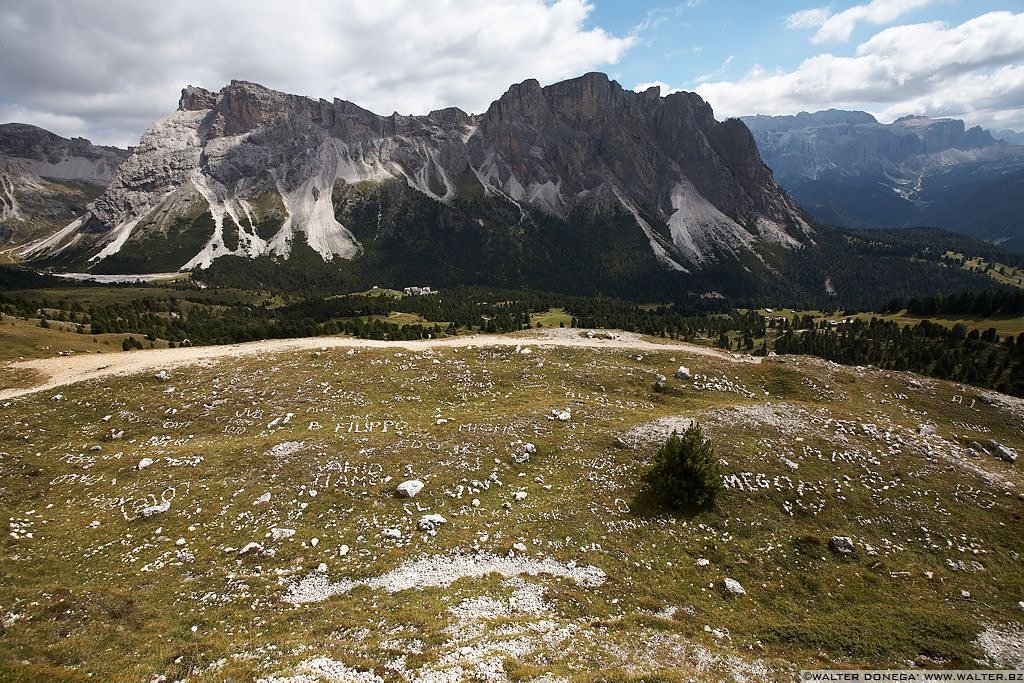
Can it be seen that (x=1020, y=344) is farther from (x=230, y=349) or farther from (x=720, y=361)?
(x=230, y=349)

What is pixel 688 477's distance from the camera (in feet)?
85.1

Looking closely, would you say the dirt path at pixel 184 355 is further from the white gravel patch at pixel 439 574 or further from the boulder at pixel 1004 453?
the white gravel patch at pixel 439 574

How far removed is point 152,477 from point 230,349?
2802cm

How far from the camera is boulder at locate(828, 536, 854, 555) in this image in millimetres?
22953

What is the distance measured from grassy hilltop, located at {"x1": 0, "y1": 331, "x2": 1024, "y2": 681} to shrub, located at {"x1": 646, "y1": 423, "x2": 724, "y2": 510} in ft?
3.06

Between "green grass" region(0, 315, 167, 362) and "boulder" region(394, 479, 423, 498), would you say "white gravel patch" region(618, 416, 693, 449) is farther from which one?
"green grass" region(0, 315, 167, 362)

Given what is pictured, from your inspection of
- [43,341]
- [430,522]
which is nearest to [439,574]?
[430,522]

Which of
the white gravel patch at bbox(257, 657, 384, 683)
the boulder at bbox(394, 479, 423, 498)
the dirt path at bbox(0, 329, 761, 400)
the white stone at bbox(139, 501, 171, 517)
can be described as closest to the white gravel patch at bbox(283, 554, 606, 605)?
the white gravel patch at bbox(257, 657, 384, 683)

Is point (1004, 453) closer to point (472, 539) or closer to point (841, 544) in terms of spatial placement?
point (841, 544)

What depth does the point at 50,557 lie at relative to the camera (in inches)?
807

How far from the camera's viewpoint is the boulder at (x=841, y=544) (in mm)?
22953

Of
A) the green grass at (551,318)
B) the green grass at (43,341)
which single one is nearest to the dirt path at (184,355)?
the green grass at (43,341)

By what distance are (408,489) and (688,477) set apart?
53.1 ft

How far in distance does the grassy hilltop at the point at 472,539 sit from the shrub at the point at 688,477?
3.06 feet
